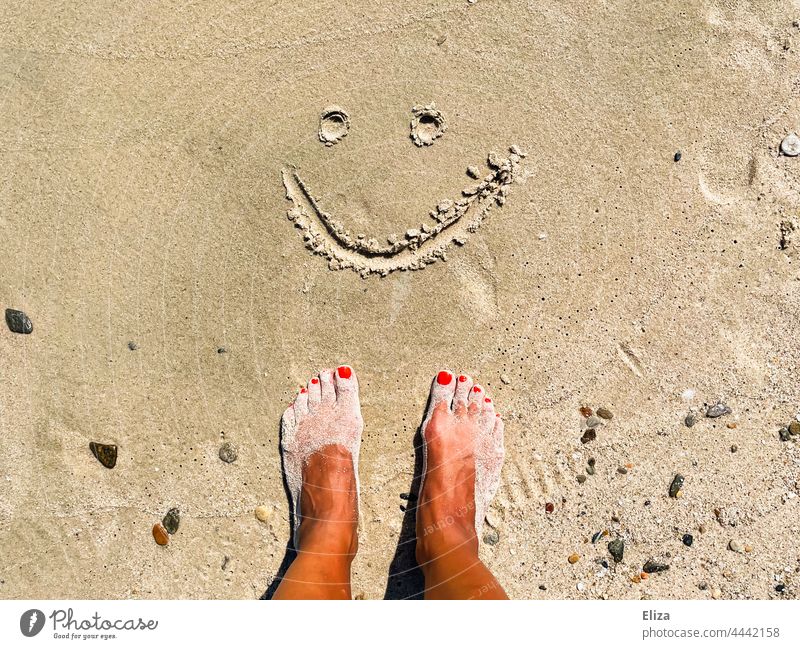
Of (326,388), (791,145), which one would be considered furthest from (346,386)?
(791,145)

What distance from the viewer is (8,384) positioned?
2.79 metres

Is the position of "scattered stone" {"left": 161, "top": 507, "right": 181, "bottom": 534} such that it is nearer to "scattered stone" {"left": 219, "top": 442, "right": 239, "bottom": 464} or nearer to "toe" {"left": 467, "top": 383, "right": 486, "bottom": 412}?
"scattered stone" {"left": 219, "top": 442, "right": 239, "bottom": 464}

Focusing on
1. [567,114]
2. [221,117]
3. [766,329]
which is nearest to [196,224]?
[221,117]

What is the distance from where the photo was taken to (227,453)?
2.82 metres

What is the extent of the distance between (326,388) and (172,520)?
952mm

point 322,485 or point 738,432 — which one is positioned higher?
point 738,432

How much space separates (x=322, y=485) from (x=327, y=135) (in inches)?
63.8

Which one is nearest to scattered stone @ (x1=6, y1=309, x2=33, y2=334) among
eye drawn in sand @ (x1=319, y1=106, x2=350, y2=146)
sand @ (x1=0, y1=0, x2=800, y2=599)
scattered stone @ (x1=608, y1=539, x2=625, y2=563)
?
sand @ (x1=0, y1=0, x2=800, y2=599)

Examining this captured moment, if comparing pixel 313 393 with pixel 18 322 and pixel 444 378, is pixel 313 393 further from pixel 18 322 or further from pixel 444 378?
pixel 18 322

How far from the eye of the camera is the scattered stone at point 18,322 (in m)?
2.77

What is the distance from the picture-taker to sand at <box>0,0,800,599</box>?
276 cm

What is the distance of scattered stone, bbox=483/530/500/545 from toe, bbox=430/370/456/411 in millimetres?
636
